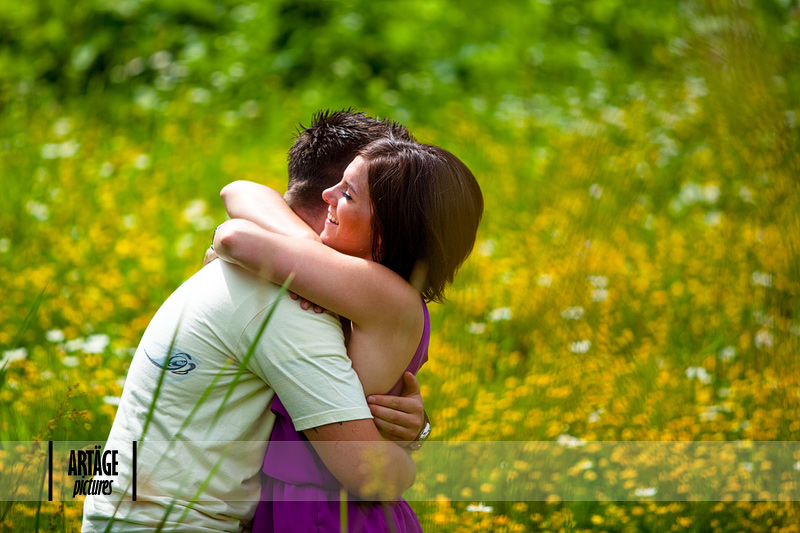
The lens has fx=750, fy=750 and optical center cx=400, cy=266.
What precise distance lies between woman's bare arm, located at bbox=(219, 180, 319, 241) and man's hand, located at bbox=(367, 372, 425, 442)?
0.38 metres

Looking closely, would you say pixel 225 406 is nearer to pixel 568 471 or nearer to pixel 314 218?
pixel 314 218

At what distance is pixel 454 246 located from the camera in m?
1.63

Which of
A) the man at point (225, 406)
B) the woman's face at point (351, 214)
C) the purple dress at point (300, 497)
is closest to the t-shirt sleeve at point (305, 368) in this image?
the man at point (225, 406)

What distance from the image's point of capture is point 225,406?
1517 millimetres

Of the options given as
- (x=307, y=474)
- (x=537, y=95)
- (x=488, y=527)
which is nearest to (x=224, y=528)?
(x=307, y=474)

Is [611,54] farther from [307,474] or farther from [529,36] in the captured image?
[307,474]

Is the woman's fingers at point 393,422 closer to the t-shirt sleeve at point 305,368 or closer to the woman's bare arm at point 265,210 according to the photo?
the t-shirt sleeve at point 305,368

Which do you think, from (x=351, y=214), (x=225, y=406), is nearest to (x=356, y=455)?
(x=225, y=406)

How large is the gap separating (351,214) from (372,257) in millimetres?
104

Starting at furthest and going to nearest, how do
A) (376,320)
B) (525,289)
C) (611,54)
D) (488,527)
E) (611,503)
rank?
(611,54) < (525,289) < (611,503) < (488,527) < (376,320)

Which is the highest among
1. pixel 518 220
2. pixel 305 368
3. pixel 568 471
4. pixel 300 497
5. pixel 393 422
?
pixel 305 368

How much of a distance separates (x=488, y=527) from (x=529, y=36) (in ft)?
16.5

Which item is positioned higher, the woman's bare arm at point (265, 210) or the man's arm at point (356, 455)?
the woman's bare arm at point (265, 210)

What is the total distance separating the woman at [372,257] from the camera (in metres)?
1.48
